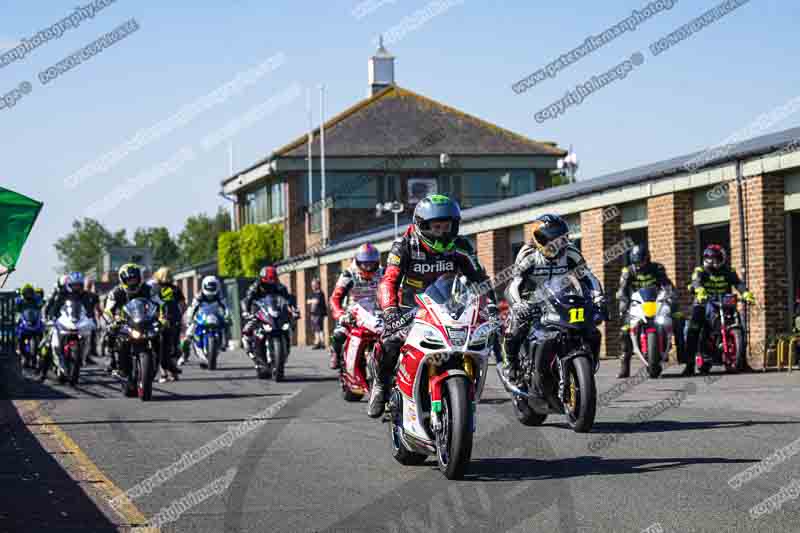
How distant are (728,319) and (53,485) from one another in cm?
1276

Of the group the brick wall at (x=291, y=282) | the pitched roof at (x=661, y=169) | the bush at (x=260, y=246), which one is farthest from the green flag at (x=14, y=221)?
the bush at (x=260, y=246)

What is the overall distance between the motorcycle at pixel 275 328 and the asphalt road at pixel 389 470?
524 cm

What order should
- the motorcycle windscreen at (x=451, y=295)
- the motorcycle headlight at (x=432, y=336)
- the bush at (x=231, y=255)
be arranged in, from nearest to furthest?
the motorcycle headlight at (x=432, y=336), the motorcycle windscreen at (x=451, y=295), the bush at (x=231, y=255)

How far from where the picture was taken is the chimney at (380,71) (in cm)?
7094

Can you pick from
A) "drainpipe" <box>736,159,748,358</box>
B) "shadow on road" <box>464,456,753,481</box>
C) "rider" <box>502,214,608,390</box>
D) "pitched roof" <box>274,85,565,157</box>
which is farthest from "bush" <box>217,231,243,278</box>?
"shadow on road" <box>464,456,753,481</box>

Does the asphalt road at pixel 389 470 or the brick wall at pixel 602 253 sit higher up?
the brick wall at pixel 602 253

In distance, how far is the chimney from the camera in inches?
2793

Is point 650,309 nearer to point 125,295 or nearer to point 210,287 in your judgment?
point 125,295

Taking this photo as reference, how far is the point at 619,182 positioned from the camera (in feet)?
83.1

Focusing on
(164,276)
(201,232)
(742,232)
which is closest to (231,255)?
(164,276)

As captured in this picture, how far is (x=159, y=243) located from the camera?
17725cm

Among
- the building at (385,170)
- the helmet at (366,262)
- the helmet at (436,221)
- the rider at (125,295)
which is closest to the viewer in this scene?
the helmet at (436,221)

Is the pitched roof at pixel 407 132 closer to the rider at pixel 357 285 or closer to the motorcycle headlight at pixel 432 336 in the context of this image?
the rider at pixel 357 285

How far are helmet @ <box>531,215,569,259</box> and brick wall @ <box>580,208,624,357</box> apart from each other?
13.8 m
